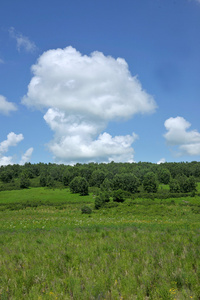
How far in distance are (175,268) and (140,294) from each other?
1.39 meters

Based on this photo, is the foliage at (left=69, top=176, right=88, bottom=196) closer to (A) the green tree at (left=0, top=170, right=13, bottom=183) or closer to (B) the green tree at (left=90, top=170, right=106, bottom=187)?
(B) the green tree at (left=90, top=170, right=106, bottom=187)

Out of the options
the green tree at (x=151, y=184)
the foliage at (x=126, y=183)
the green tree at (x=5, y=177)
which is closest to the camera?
the green tree at (x=151, y=184)

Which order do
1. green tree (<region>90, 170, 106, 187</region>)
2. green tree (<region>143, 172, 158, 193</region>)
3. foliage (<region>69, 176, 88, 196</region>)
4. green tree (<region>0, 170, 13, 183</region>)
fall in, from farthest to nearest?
1. green tree (<region>0, 170, 13, 183</region>)
2. green tree (<region>90, 170, 106, 187</region>)
3. green tree (<region>143, 172, 158, 193</region>)
4. foliage (<region>69, 176, 88, 196</region>)

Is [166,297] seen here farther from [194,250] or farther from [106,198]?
[106,198]

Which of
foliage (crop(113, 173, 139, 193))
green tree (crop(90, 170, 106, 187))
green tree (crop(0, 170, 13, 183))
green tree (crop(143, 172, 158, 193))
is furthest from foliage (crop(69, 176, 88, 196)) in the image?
green tree (crop(0, 170, 13, 183))

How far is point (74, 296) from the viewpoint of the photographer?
4070 mm

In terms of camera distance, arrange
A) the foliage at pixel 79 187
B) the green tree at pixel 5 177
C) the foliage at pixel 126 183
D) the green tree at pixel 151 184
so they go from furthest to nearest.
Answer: the green tree at pixel 5 177
the foliage at pixel 126 183
the green tree at pixel 151 184
the foliage at pixel 79 187

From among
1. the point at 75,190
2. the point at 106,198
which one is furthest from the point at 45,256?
the point at 75,190

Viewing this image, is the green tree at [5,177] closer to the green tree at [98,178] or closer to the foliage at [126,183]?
the green tree at [98,178]

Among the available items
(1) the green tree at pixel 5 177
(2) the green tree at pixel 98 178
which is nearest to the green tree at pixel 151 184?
(2) the green tree at pixel 98 178

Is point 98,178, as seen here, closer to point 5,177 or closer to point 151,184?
point 151,184

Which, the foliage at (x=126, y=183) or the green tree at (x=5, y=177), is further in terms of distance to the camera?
the green tree at (x=5, y=177)

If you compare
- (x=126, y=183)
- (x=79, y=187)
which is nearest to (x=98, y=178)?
(x=126, y=183)

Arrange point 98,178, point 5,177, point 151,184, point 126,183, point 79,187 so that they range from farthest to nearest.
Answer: point 5,177
point 98,178
point 126,183
point 151,184
point 79,187
